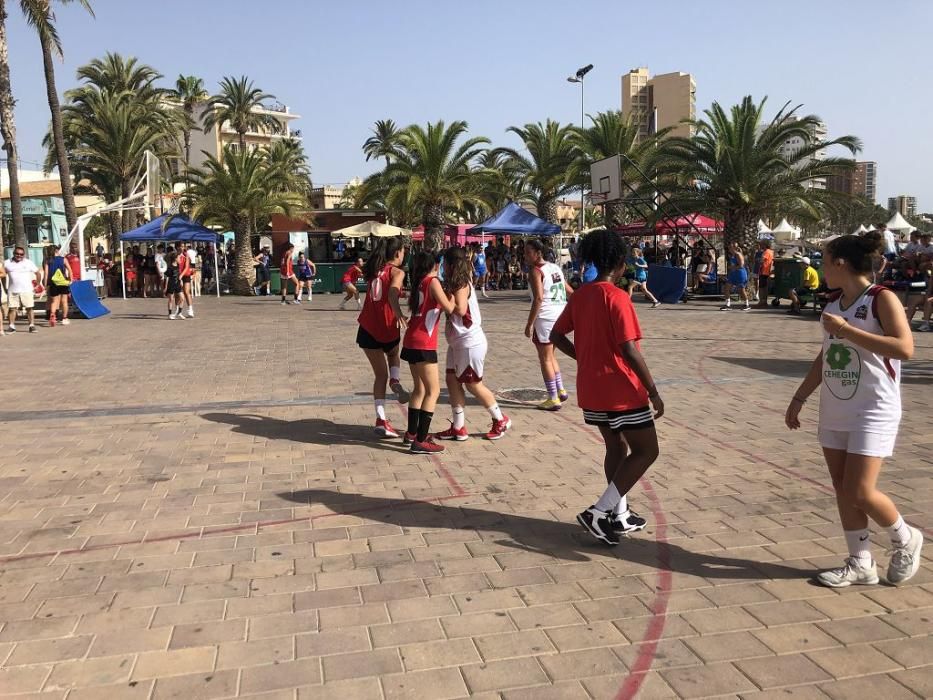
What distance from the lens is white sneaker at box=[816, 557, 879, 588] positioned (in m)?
3.54

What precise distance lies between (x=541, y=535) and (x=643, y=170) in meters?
24.2

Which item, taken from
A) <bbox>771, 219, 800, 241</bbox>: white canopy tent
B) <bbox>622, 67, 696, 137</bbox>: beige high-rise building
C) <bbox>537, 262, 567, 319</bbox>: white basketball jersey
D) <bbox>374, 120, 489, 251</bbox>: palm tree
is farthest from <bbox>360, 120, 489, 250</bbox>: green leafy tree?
<bbox>622, 67, 696, 137</bbox>: beige high-rise building

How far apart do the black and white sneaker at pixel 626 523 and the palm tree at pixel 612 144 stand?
25.0m

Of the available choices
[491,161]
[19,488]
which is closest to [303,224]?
[491,161]

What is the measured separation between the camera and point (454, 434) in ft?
20.9

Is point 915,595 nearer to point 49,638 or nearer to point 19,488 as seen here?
→ point 49,638

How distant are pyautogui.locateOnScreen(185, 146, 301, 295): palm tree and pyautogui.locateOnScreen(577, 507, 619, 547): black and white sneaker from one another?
25.7m

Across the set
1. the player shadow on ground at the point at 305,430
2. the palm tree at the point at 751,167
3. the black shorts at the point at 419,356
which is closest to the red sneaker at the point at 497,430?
the player shadow on ground at the point at 305,430

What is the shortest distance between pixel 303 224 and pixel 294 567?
31.4 m

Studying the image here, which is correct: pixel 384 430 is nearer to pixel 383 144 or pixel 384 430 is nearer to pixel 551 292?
pixel 551 292

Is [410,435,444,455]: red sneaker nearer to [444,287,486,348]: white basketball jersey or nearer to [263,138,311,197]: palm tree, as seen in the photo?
[444,287,486,348]: white basketball jersey

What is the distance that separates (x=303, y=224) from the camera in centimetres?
3397

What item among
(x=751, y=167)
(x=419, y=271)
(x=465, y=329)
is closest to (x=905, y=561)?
(x=465, y=329)

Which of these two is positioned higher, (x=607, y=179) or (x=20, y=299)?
(x=607, y=179)
